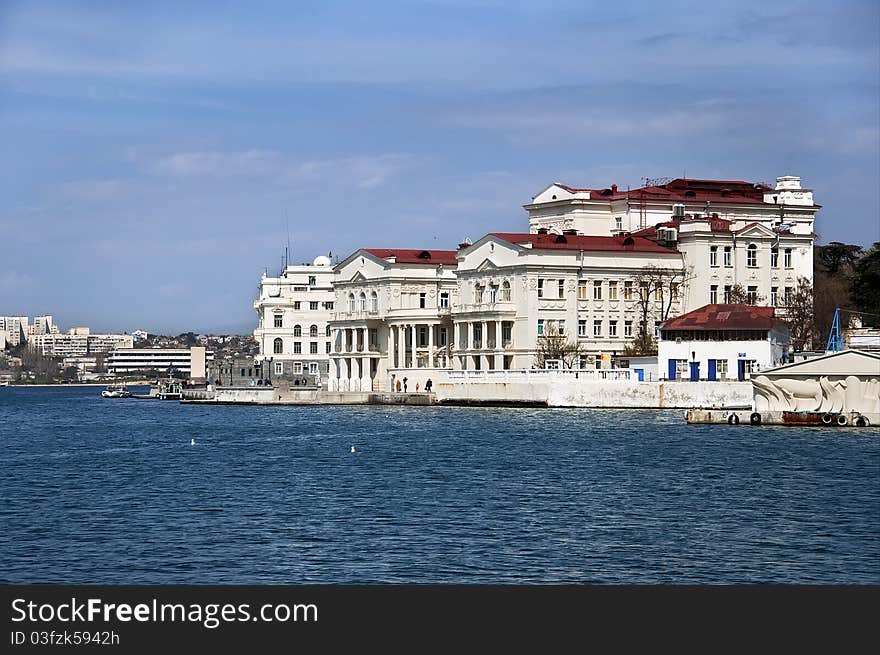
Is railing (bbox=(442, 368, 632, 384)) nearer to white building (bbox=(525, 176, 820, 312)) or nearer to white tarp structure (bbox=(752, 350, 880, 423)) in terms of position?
white building (bbox=(525, 176, 820, 312))

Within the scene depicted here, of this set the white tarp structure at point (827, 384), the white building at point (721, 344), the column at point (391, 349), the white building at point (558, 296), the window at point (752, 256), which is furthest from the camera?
the column at point (391, 349)

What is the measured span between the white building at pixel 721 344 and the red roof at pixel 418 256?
90.8 ft

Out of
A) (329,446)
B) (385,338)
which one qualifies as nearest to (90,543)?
(329,446)

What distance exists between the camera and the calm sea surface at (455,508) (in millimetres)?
26953

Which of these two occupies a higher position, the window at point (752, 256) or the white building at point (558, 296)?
the window at point (752, 256)

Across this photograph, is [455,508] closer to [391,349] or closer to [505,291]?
[505,291]

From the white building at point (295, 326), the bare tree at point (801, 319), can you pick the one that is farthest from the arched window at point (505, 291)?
the white building at point (295, 326)

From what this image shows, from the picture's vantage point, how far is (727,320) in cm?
8500

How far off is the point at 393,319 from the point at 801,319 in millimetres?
28215

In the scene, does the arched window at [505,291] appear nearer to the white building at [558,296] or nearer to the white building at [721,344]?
the white building at [558,296]

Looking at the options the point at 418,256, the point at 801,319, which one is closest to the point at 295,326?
the point at 418,256
